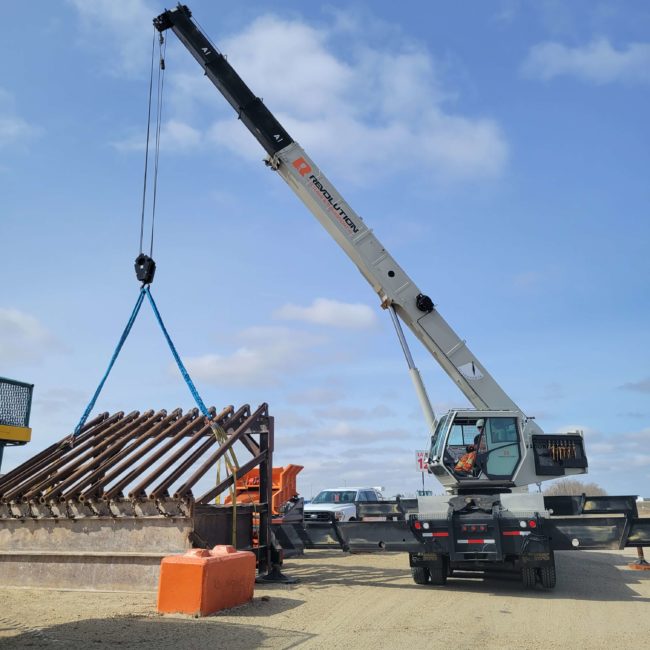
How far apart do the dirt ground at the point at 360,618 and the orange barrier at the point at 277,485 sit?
16.7ft

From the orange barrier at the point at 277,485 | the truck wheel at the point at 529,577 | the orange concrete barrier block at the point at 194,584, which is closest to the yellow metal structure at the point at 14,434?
the orange barrier at the point at 277,485

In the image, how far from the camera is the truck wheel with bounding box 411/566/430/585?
11.5m

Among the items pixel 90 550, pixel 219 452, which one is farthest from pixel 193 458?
pixel 90 550

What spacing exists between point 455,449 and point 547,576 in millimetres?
2589

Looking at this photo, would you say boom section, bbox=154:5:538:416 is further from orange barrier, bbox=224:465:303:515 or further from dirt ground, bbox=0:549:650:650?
orange barrier, bbox=224:465:303:515

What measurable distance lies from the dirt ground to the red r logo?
8723 millimetres

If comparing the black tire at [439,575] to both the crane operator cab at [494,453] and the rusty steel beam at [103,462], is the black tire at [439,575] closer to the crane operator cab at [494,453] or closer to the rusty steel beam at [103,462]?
the crane operator cab at [494,453]

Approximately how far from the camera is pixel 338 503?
21.0 m

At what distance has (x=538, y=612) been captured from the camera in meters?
8.99

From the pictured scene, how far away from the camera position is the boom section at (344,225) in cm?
1379

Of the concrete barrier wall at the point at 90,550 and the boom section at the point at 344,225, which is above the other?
the boom section at the point at 344,225

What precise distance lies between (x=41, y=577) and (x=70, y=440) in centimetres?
307

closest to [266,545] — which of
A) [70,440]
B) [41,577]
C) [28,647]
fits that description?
[41,577]

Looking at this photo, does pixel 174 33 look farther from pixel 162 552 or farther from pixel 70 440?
pixel 162 552
